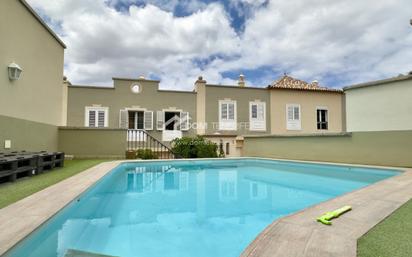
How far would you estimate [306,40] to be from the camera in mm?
16969

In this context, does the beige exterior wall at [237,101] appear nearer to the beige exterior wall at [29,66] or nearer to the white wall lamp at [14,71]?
the beige exterior wall at [29,66]

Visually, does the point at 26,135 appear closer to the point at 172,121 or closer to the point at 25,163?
the point at 25,163

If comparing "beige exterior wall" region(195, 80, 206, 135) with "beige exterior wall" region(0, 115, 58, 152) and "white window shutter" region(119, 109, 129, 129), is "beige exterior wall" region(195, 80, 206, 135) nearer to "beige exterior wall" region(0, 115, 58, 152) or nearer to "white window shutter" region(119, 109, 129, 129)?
"white window shutter" region(119, 109, 129, 129)

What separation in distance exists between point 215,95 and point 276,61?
723 cm

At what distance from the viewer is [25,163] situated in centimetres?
616

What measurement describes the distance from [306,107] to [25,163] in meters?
17.9

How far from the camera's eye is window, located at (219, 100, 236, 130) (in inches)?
686

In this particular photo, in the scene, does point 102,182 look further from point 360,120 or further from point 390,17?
point 390,17

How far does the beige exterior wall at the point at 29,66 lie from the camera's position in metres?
7.00

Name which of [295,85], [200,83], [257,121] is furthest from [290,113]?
[200,83]

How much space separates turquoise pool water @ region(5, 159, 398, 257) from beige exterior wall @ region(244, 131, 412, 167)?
106 cm

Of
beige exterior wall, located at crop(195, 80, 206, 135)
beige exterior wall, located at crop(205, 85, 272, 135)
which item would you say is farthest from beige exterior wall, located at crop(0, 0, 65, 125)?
beige exterior wall, located at crop(205, 85, 272, 135)

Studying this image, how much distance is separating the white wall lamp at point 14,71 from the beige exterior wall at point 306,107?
15167mm

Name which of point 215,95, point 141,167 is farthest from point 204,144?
point 215,95
